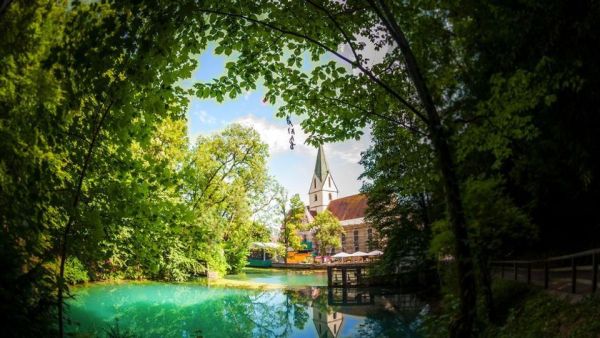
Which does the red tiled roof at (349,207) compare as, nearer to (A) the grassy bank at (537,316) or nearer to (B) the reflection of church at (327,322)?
(B) the reflection of church at (327,322)

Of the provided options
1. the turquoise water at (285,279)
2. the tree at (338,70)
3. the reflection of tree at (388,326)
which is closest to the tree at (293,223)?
the turquoise water at (285,279)

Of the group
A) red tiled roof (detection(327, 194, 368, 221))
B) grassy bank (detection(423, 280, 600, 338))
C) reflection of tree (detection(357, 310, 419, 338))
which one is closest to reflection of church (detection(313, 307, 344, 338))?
reflection of tree (detection(357, 310, 419, 338))

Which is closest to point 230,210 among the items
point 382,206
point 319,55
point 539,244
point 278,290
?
point 278,290

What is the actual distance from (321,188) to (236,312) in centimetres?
6612

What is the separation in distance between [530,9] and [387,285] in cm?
2045

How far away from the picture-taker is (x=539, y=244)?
593 inches

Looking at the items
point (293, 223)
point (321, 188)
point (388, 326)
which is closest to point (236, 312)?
point (388, 326)

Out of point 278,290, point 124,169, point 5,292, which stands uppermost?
point 124,169

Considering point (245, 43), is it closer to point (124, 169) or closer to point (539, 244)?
point (124, 169)

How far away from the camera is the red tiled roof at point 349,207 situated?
6804 cm

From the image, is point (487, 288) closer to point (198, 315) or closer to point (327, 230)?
point (198, 315)

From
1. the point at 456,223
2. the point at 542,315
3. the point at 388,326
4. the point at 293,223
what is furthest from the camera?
the point at 293,223

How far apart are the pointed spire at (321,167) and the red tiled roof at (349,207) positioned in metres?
7.23

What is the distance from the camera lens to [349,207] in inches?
2805
